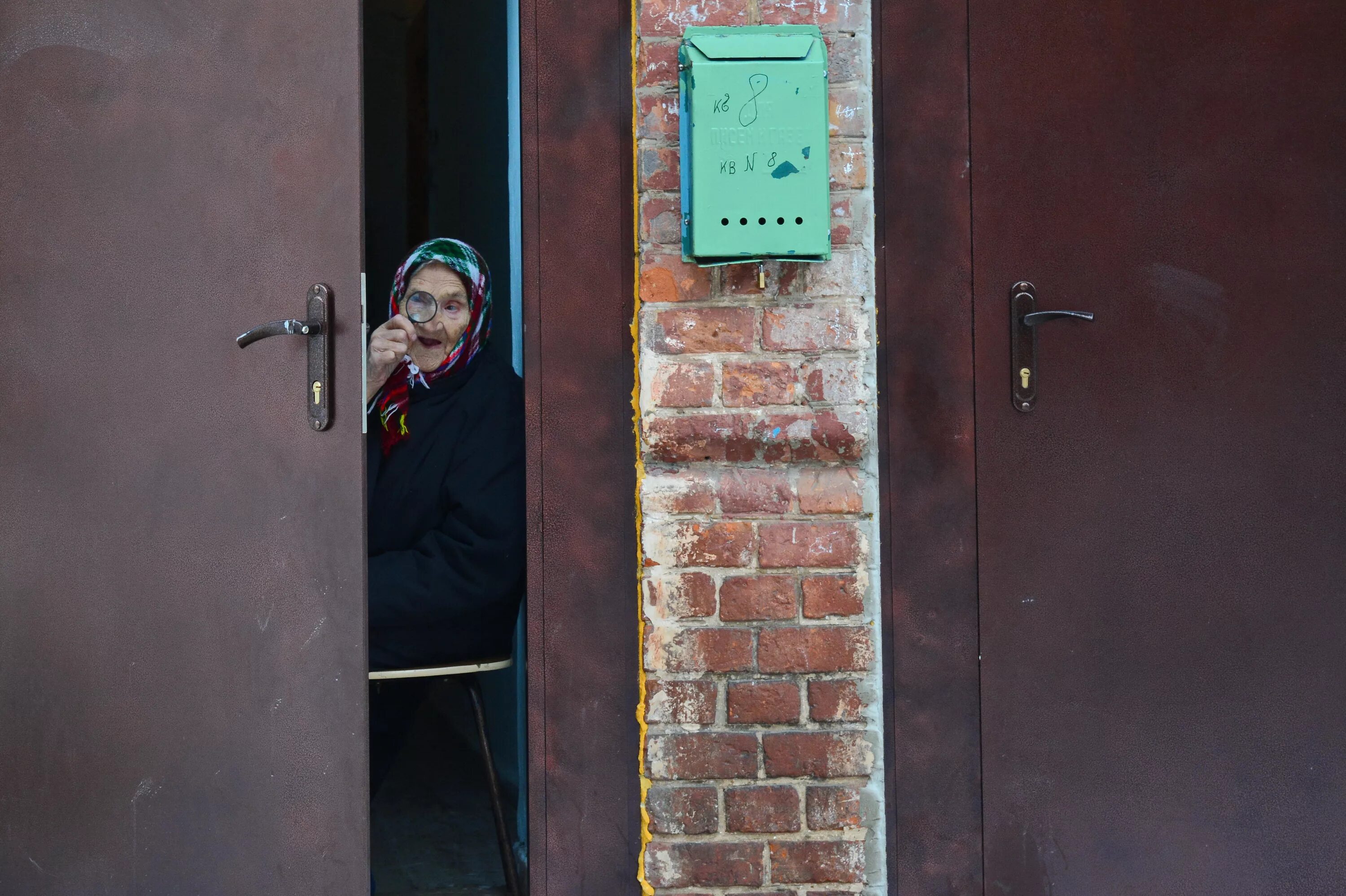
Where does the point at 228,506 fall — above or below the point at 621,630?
above

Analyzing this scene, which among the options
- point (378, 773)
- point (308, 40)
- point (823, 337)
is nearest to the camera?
point (823, 337)

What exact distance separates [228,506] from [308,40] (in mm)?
817

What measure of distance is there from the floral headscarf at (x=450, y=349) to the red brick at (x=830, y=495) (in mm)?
1028

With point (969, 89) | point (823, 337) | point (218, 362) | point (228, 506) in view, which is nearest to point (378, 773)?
point (228, 506)

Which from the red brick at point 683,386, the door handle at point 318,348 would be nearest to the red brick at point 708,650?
the red brick at point 683,386

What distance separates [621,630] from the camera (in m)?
1.79

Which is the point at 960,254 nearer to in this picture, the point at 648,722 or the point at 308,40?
the point at 648,722

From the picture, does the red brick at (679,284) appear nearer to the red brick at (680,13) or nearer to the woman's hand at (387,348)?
the red brick at (680,13)

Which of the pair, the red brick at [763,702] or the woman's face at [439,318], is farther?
the woman's face at [439,318]

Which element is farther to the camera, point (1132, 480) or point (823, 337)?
point (1132, 480)

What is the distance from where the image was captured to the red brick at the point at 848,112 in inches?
65.6

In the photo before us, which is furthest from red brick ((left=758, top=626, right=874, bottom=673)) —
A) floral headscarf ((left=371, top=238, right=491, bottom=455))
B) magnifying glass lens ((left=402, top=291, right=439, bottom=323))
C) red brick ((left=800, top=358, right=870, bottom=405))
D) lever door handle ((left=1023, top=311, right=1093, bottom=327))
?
magnifying glass lens ((left=402, top=291, right=439, bottom=323))

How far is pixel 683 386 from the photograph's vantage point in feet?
5.42

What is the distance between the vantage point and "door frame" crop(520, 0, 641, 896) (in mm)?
1786
